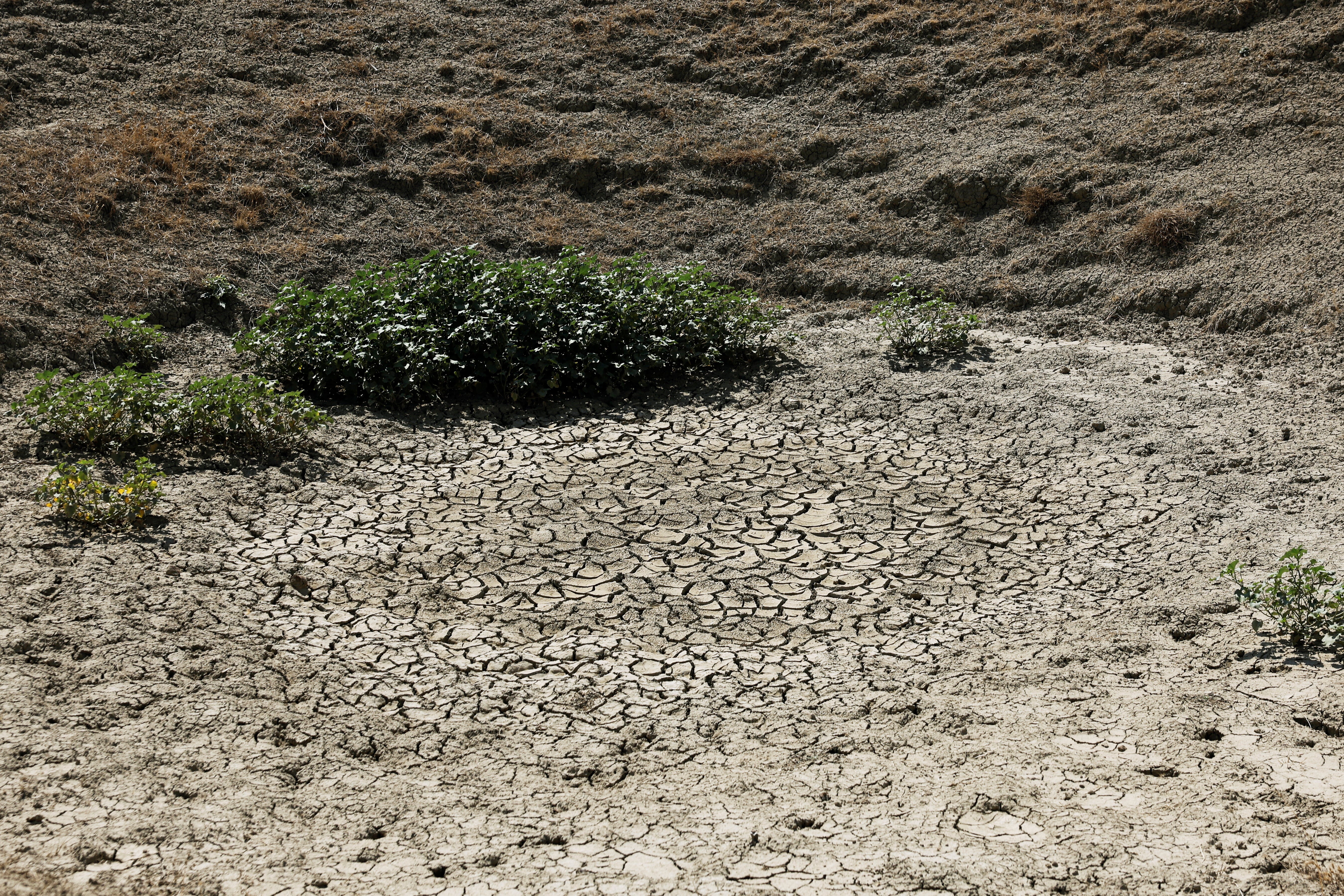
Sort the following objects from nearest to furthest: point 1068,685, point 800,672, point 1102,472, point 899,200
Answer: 1. point 1068,685
2. point 800,672
3. point 1102,472
4. point 899,200

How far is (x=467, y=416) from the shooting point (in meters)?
7.18

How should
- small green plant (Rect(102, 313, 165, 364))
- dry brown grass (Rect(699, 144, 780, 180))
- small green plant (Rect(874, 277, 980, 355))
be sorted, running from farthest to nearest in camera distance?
dry brown grass (Rect(699, 144, 780, 180)) → small green plant (Rect(874, 277, 980, 355)) → small green plant (Rect(102, 313, 165, 364))

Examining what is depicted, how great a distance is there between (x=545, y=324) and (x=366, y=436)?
157 cm

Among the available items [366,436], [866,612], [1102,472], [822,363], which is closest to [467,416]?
[366,436]

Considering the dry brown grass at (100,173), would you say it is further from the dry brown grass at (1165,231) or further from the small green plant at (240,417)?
the dry brown grass at (1165,231)

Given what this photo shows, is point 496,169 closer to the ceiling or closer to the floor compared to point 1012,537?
closer to the ceiling

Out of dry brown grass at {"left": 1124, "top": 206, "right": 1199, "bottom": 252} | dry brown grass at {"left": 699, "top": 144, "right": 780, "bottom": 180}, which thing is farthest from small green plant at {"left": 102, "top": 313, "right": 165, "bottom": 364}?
dry brown grass at {"left": 1124, "top": 206, "right": 1199, "bottom": 252}

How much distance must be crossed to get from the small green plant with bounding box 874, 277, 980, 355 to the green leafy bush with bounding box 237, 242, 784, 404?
0.99 metres

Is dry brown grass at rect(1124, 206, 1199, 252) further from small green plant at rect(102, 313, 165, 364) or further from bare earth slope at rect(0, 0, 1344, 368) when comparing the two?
small green plant at rect(102, 313, 165, 364)

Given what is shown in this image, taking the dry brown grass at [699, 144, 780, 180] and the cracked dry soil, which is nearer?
the cracked dry soil

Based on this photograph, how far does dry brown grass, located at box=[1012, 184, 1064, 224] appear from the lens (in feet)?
31.0

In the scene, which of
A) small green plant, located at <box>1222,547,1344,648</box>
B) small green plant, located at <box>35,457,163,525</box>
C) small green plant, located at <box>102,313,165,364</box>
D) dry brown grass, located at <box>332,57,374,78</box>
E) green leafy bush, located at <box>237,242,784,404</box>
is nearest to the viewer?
small green plant, located at <box>1222,547,1344,648</box>

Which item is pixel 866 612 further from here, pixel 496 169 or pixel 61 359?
pixel 496 169

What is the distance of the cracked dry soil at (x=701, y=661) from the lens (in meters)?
3.15
